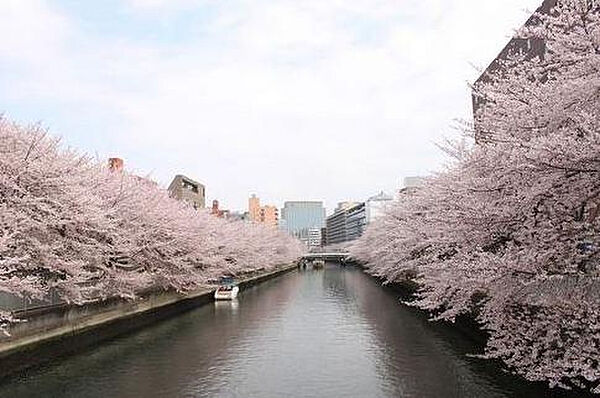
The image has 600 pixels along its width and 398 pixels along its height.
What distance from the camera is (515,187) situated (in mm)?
9562

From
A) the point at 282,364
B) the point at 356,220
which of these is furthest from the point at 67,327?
the point at 356,220

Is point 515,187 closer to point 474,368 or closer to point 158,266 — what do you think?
point 474,368

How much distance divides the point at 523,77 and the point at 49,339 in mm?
18121

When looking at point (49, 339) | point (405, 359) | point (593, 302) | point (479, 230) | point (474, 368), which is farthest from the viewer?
point (49, 339)

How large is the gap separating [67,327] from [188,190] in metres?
58.6

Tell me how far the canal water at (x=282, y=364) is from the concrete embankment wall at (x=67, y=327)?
77 centimetres

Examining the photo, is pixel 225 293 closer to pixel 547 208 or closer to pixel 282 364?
pixel 282 364

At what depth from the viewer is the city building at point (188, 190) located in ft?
242

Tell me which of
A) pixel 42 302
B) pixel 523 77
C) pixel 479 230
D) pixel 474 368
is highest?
pixel 523 77

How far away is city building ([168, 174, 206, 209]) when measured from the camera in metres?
73.8

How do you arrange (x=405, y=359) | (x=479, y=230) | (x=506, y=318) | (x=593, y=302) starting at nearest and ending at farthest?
(x=593, y=302), (x=479, y=230), (x=506, y=318), (x=405, y=359)

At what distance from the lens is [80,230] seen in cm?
2186

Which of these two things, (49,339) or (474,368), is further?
(49,339)

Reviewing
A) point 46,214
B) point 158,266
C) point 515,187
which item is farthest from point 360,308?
point 515,187
